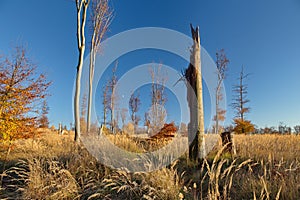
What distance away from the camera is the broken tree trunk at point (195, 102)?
5262 mm

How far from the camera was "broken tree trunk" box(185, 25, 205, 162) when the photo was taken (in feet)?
17.3

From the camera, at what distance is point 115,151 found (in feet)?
19.9

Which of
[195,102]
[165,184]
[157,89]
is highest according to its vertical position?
[157,89]

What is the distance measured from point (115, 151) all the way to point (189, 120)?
2288 millimetres

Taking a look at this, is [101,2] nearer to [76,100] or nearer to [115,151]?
[76,100]

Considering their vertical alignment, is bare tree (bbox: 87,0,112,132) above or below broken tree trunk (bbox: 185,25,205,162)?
above

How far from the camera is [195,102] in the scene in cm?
555

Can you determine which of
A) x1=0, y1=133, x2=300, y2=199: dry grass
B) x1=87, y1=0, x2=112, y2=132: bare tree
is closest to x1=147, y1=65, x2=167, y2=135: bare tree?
x1=87, y1=0, x2=112, y2=132: bare tree

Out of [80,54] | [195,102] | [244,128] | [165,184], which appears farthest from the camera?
[244,128]

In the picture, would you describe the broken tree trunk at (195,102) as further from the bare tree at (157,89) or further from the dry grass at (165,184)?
the bare tree at (157,89)

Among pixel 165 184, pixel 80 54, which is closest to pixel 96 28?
pixel 80 54

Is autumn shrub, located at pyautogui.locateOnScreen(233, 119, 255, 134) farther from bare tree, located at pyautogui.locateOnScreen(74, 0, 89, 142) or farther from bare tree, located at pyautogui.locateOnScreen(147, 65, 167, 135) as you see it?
bare tree, located at pyautogui.locateOnScreen(74, 0, 89, 142)

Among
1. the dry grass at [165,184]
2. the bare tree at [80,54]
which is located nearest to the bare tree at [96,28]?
the bare tree at [80,54]

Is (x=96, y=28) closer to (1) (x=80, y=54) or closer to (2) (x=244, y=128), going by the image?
(1) (x=80, y=54)
